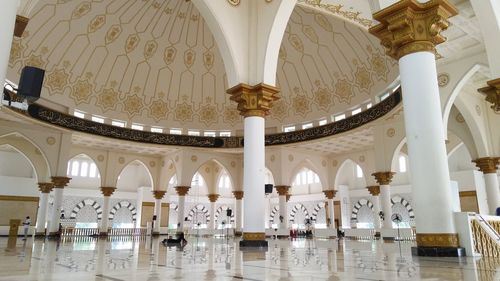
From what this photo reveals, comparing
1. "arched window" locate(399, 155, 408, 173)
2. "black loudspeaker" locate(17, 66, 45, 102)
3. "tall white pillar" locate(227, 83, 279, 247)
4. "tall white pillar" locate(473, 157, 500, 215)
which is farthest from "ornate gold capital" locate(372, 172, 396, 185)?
"black loudspeaker" locate(17, 66, 45, 102)

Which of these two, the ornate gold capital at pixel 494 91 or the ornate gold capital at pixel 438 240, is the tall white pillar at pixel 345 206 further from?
the ornate gold capital at pixel 438 240

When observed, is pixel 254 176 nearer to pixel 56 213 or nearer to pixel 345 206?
pixel 56 213

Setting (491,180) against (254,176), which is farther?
(491,180)

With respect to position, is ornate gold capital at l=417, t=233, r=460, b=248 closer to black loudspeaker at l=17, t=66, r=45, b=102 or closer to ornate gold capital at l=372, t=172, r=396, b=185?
black loudspeaker at l=17, t=66, r=45, b=102

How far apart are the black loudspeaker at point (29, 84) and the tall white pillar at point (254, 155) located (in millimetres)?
5526

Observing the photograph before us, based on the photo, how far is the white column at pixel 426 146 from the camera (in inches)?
206

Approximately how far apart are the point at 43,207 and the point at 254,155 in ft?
46.4

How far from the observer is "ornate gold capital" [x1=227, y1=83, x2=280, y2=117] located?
31.0 ft

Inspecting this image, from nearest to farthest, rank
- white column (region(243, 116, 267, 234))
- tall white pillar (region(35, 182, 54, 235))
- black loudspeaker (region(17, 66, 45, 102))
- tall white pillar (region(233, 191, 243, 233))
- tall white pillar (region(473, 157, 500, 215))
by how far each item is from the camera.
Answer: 1. black loudspeaker (region(17, 66, 45, 102))
2. white column (region(243, 116, 267, 234))
3. tall white pillar (region(473, 157, 500, 215))
4. tall white pillar (region(35, 182, 54, 235))
5. tall white pillar (region(233, 191, 243, 233))

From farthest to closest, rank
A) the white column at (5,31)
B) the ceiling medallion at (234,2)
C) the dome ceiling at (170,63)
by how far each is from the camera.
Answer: the dome ceiling at (170,63) → the ceiling medallion at (234,2) → the white column at (5,31)

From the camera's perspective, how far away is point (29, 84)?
4316 millimetres

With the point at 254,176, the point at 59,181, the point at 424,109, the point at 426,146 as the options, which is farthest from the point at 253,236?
the point at 59,181

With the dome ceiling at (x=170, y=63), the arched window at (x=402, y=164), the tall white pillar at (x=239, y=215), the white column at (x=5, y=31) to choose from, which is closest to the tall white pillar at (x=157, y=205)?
the tall white pillar at (x=239, y=215)

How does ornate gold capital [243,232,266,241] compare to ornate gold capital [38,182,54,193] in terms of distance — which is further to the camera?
ornate gold capital [38,182,54,193]
